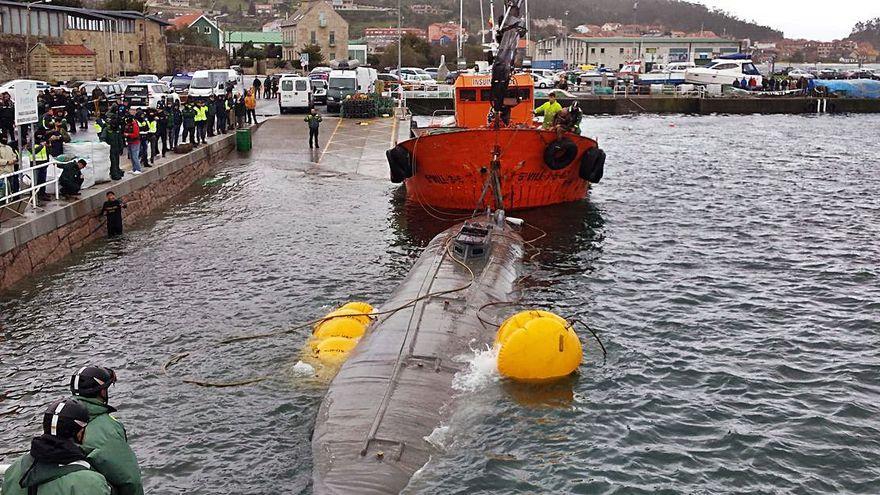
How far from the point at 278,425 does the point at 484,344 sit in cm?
357

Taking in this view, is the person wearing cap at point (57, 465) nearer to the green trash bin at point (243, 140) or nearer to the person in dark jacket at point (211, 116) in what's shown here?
the person in dark jacket at point (211, 116)

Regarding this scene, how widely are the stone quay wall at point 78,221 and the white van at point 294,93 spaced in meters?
18.8

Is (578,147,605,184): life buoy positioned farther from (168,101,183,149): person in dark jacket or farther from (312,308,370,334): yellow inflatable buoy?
(168,101,183,149): person in dark jacket

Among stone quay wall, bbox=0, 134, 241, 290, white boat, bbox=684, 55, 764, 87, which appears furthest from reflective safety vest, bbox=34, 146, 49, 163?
white boat, bbox=684, 55, 764, 87

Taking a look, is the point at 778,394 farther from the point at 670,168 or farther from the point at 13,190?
the point at 670,168

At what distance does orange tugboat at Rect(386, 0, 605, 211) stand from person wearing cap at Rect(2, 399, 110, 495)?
18837mm

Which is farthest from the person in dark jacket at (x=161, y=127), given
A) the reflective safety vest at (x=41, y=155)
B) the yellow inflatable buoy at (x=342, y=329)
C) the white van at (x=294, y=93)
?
the white van at (x=294, y=93)

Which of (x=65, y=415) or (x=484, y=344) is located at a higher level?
(x=65, y=415)

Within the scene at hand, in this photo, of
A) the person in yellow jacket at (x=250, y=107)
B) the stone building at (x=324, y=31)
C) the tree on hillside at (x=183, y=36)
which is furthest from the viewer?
the stone building at (x=324, y=31)

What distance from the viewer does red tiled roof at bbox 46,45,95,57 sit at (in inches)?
2442

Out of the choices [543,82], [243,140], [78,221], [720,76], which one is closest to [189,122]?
[243,140]

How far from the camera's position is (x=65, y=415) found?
659cm

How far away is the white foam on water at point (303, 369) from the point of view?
48.2ft

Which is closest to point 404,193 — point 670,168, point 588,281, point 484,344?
point 588,281
